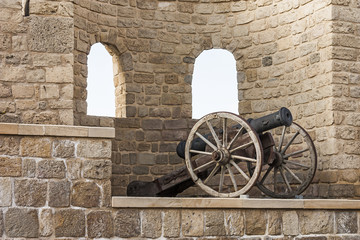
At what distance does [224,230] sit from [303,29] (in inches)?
187

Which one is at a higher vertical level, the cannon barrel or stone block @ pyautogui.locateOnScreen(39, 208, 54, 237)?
the cannon barrel

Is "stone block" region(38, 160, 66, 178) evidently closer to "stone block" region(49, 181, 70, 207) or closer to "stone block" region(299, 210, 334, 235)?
"stone block" region(49, 181, 70, 207)

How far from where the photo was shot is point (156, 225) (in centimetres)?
726

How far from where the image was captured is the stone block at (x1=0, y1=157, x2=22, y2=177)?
274 inches

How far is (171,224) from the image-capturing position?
730 centimetres

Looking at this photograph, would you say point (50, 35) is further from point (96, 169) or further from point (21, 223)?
point (21, 223)

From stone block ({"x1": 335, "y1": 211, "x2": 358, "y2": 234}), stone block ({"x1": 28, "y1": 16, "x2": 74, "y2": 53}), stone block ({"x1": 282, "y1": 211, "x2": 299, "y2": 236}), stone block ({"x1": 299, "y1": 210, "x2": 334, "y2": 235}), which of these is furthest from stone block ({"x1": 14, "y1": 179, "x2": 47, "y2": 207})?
stone block ({"x1": 335, "y1": 211, "x2": 358, "y2": 234})

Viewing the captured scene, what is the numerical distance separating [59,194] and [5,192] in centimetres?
59

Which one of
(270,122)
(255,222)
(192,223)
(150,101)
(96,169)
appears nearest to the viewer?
(96,169)

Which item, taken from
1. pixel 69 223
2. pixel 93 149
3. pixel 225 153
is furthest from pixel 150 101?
pixel 69 223

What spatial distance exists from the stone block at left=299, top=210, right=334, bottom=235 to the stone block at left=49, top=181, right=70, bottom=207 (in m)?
2.90

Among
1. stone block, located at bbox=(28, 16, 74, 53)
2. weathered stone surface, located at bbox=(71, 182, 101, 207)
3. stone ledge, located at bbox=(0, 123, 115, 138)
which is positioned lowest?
weathered stone surface, located at bbox=(71, 182, 101, 207)

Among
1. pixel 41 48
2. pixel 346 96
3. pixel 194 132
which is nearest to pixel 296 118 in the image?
pixel 346 96

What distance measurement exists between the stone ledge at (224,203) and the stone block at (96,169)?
1.03 ft
